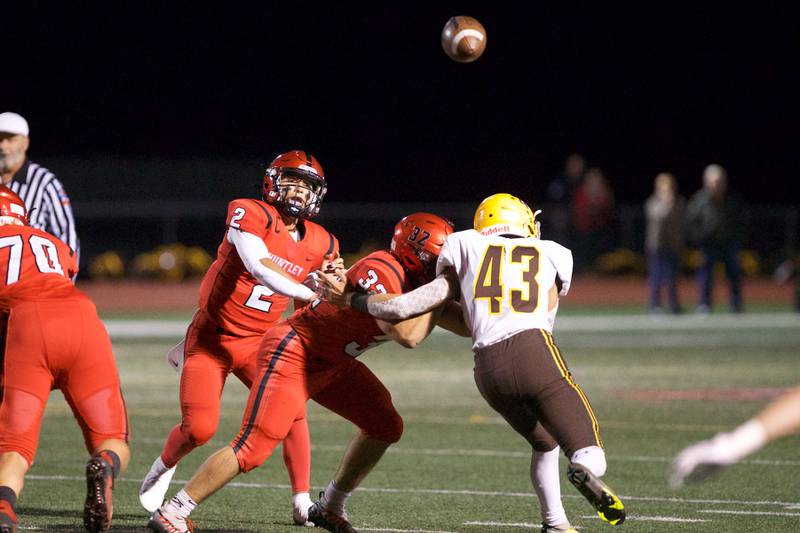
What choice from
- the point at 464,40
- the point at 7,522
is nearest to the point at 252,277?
the point at 7,522

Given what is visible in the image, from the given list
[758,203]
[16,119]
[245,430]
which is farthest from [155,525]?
[758,203]

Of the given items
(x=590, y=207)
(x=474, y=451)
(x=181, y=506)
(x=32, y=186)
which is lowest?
(x=474, y=451)

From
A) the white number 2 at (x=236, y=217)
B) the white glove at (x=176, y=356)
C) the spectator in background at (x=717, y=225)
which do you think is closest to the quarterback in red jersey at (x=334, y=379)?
the white number 2 at (x=236, y=217)

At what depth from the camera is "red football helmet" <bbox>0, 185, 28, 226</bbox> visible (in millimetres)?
5891

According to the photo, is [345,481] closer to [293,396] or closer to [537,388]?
[293,396]

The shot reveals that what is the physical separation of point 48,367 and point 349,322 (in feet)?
4.52

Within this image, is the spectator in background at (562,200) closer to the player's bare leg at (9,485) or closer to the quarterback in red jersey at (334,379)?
the quarterback in red jersey at (334,379)

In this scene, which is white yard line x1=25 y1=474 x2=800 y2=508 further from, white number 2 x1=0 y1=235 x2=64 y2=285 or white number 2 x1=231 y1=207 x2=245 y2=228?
white number 2 x1=0 y1=235 x2=64 y2=285

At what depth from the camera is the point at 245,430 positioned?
19.4ft

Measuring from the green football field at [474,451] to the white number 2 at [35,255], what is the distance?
132 centimetres

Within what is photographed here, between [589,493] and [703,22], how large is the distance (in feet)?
99.5

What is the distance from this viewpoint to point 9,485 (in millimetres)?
5355

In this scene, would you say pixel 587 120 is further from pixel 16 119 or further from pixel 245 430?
pixel 245 430

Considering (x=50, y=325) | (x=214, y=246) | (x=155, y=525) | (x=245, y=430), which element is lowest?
(x=214, y=246)
